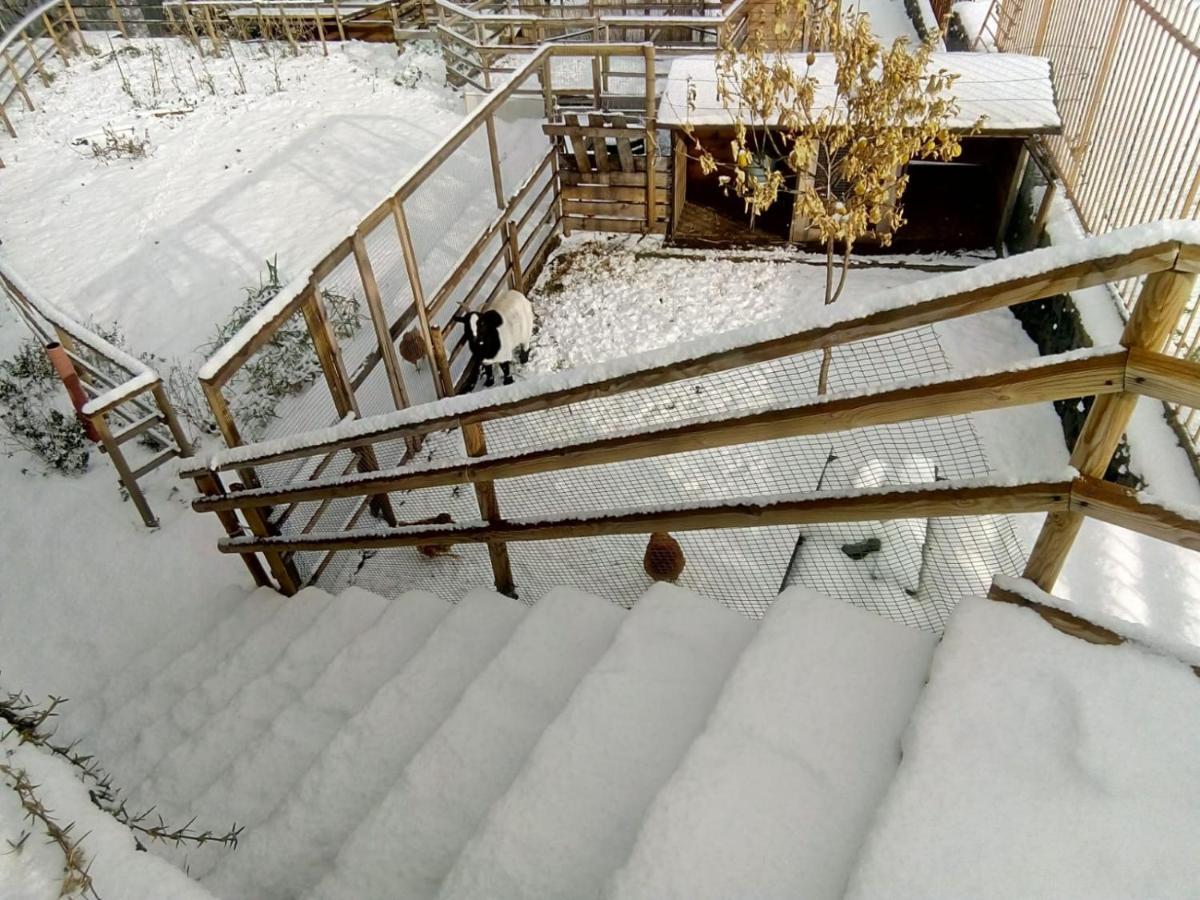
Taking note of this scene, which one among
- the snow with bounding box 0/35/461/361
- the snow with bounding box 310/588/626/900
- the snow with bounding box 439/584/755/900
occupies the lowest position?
the snow with bounding box 0/35/461/361

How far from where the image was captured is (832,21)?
6.26m

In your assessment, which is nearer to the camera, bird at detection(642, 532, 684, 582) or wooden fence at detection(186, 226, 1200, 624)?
wooden fence at detection(186, 226, 1200, 624)

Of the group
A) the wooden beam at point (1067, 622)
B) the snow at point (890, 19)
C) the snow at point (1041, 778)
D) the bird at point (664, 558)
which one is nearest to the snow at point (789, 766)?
the snow at point (1041, 778)

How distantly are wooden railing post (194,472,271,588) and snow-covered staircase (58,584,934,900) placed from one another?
1.17 meters

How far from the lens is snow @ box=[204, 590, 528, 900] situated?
8.21 feet

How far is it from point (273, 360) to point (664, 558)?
5.04 metres

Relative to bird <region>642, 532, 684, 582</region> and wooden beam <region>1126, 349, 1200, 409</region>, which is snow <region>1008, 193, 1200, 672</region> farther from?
wooden beam <region>1126, 349, 1200, 409</region>

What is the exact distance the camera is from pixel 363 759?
111 inches

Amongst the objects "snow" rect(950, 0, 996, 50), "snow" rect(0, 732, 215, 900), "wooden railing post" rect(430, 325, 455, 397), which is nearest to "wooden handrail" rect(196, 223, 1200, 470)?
"snow" rect(0, 732, 215, 900)

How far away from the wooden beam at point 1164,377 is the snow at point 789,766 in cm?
98

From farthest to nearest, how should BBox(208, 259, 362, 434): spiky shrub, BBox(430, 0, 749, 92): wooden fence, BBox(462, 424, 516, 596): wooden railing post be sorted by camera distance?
BBox(430, 0, 749, 92): wooden fence, BBox(208, 259, 362, 434): spiky shrub, BBox(462, 424, 516, 596): wooden railing post

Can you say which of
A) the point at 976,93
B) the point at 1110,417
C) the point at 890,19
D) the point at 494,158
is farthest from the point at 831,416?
the point at 890,19

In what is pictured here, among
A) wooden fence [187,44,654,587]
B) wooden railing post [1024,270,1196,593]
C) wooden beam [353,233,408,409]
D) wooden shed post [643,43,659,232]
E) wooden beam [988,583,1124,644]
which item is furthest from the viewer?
wooden shed post [643,43,659,232]

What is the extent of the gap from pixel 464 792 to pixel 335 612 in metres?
1.85
